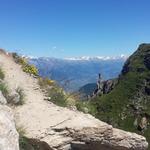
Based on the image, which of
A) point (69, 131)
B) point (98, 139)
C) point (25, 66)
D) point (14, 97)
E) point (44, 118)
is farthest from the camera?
point (25, 66)

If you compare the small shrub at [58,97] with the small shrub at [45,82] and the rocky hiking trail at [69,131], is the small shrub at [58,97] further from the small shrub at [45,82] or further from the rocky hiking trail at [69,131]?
the rocky hiking trail at [69,131]

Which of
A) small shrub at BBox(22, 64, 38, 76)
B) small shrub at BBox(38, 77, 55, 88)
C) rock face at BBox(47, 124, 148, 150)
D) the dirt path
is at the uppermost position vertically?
small shrub at BBox(22, 64, 38, 76)

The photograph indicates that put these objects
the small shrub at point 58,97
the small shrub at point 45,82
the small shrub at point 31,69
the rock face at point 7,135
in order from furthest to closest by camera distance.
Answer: the small shrub at point 31,69, the small shrub at point 45,82, the small shrub at point 58,97, the rock face at point 7,135

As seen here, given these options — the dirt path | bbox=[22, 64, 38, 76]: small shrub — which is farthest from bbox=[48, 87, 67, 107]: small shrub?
bbox=[22, 64, 38, 76]: small shrub

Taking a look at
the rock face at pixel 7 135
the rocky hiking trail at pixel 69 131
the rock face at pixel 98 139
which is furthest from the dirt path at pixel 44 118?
the rock face at pixel 7 135

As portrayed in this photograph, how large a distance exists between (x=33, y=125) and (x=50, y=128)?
0.68 m

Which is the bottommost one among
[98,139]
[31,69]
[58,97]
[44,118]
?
[98,139]

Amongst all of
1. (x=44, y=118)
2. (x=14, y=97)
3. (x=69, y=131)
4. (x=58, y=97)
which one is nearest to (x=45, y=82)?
(x=58, y=97)

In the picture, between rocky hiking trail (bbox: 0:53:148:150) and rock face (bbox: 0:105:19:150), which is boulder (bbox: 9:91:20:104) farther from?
rock face (bbox: 0:105:19:150)

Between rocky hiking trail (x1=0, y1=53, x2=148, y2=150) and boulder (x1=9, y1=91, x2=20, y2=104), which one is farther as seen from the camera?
boulder (x1=9, y1=91, x2=20, y2=104)

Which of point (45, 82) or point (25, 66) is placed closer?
point (45, 82)

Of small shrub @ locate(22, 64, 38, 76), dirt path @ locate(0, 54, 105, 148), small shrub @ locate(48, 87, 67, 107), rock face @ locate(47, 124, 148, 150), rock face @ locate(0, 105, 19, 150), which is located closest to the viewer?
rock face @ locate(0, 105, 19, 150)

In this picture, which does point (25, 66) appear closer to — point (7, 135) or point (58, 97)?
point (58, 97)

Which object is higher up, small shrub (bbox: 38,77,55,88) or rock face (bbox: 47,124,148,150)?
small shrub (bbox: 38,77,55,88)
